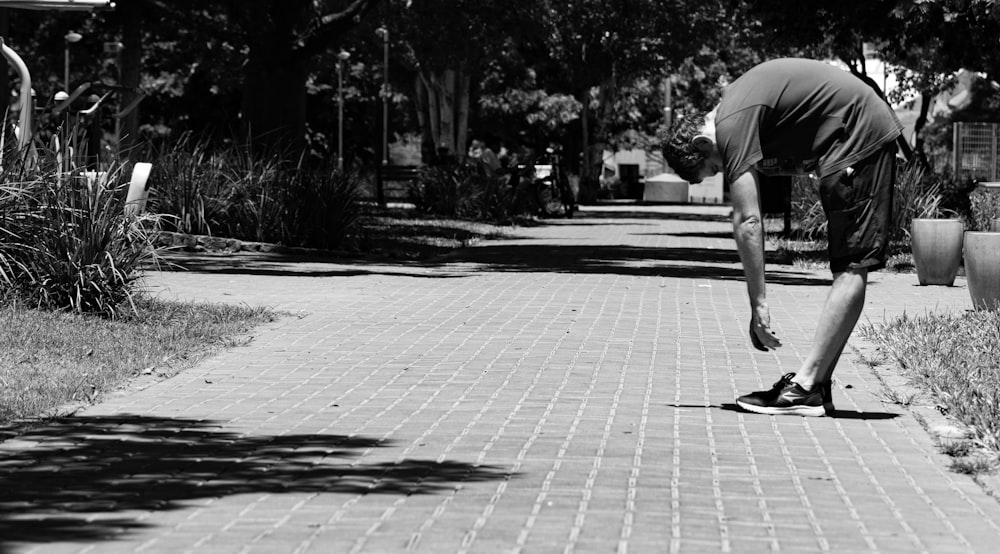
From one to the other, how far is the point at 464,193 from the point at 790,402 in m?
23.3

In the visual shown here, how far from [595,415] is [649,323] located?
4.34 metres

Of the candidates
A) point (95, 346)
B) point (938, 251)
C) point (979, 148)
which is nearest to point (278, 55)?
point (938, 251)

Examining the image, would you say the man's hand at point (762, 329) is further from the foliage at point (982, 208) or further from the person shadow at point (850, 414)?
the foliage at point (982, 208)

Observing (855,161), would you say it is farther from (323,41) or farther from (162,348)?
(323,41)

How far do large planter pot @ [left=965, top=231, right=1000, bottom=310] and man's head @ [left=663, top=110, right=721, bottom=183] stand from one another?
5264 millimetres

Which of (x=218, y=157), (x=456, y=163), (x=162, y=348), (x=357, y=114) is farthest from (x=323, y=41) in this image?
(x=357, y=114)

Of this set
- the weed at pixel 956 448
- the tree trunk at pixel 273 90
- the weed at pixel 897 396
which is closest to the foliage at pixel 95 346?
the weed at pixel 897 396

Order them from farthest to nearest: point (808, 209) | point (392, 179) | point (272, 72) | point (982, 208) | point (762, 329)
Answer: point (392, 179) < point (808, 209) < point (272, 72) < point (982, 208) < point (762, 329)

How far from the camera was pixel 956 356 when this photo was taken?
911cm

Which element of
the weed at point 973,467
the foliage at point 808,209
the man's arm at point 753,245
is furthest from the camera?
the foliage at point 808,209

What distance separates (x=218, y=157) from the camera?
2019 centimetres

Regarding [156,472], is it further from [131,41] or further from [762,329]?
[131,41]

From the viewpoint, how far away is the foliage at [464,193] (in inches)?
1204

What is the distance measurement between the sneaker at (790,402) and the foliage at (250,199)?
1258cm
